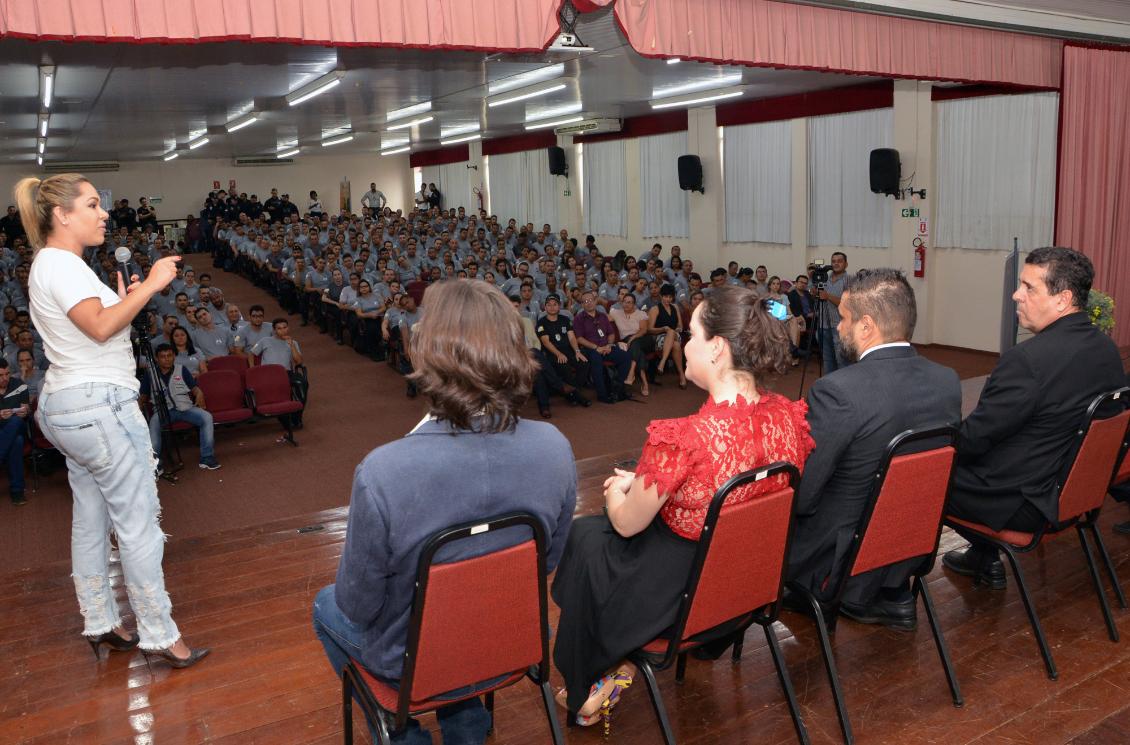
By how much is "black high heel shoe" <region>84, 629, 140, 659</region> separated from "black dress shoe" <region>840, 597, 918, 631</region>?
2316 millimetres

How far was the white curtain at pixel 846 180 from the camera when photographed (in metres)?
10.1

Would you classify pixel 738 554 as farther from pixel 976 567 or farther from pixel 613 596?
pixel 976 567

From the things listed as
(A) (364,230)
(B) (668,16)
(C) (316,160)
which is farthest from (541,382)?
(C) (316,160)

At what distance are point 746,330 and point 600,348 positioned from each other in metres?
5.80

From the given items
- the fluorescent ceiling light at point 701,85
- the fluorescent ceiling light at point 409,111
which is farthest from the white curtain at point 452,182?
the fluorescent ceiling light at point 701,85

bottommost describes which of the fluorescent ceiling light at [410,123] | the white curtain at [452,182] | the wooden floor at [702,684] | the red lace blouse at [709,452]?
the wooden floor at [702,684]

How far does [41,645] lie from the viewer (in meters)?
2.85

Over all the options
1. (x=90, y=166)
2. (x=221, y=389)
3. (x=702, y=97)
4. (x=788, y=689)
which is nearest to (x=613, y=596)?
(x=788, y=689)

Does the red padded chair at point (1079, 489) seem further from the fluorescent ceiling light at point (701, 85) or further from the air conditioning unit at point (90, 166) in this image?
A: the air conditioning unit at point (90, 166)

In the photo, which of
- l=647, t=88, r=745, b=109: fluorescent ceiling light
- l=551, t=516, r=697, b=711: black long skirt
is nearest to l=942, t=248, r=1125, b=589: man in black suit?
l=551, t=516, r=697, b=711: black long skirt

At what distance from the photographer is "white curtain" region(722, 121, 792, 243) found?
1147cm

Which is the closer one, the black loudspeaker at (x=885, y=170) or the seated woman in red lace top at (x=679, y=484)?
the seated woman in red lace top at (x=679, y=484)

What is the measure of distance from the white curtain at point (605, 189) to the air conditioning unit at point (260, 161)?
9.63 m

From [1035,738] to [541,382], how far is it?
529 centimetres
